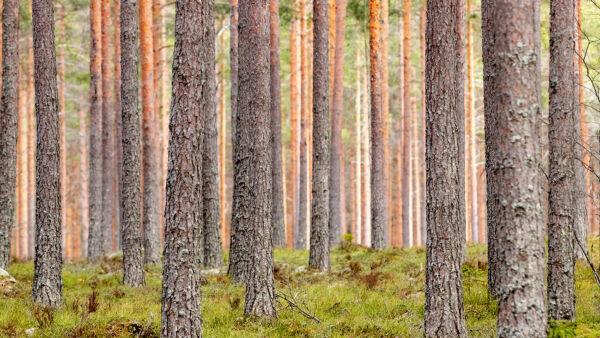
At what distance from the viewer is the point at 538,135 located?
198 inches

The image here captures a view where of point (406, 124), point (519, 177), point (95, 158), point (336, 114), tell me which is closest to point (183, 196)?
point (519, 177)

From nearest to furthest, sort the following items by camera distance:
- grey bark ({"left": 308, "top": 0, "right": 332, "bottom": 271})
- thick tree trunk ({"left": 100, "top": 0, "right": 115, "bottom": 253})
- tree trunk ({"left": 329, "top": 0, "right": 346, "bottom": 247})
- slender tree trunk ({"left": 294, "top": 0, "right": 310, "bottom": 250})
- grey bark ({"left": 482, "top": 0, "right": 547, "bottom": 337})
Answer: grey bark ({"left": 482, "top": 0, "right": 547, "bottom": 337}) < grey bark ({"left": 308, "top": 0, "right": 332, "bottom": 271}) < thick tree trunk ({"left": 100, "top": 0, "right": 115, "bottom": 253}) < tree trunk ({"left": 329, "top": 0, "right": 346, "bottom": 247}) < slender tree trunk ({"left": 294, "top": 0, "right": 310, "bottom": 250})

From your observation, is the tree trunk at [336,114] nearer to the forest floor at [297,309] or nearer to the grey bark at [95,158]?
the forest floor at [297,309]

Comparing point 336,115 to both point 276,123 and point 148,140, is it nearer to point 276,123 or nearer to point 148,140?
point 276,123

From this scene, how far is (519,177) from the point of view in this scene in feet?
16.1

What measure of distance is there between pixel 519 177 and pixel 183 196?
12.1 feet

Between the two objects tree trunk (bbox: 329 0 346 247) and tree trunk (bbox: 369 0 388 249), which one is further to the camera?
tree trunk (bbox: 329 0 346 247)

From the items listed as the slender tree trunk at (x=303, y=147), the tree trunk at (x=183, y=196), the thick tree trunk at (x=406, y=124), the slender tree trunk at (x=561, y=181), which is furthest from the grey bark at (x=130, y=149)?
the thick tree trunk at (x=406, y=124)

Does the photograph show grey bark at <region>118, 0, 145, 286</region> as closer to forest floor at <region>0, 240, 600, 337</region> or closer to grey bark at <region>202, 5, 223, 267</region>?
forest floor at <region>0, 240, 600, 337</region>

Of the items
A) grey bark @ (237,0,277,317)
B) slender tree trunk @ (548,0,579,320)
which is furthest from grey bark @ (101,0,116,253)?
slender tree trunk @ (548,0,579,320)

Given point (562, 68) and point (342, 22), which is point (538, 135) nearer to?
point (562, 68)

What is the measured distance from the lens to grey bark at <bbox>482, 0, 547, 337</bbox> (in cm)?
488

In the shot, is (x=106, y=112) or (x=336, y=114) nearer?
(x=106, y=112)

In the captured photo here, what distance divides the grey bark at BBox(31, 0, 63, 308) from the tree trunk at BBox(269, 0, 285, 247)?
26.3 feet
